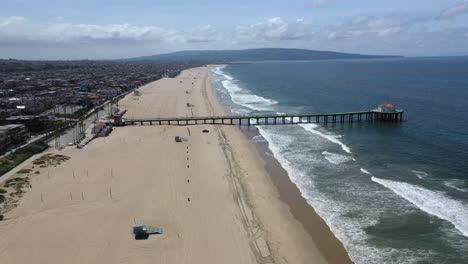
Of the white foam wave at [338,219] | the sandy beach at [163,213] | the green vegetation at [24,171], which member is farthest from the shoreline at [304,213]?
the green vegetation at [24,171]

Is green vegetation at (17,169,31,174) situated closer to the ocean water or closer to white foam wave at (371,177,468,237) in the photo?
the ocean water

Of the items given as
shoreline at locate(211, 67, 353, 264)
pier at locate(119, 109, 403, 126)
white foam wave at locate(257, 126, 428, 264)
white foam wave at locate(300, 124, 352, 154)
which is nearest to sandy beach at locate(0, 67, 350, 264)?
shoreline at locate(211, 67, 353, 264)

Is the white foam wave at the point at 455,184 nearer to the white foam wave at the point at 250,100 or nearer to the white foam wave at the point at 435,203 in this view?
the white foam wave at the point at 435,203

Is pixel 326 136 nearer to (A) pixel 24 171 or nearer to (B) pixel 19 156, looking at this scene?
(A) pixel 24 171

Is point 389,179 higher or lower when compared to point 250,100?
lower

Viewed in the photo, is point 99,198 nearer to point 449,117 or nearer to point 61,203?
point 61,203

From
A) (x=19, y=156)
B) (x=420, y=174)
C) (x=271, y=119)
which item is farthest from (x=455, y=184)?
(x=19, y=156)
